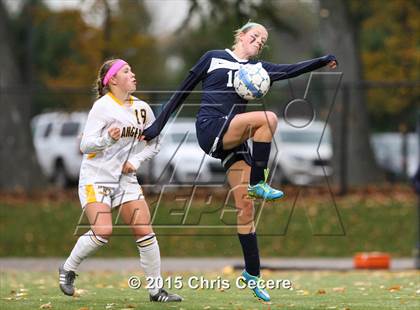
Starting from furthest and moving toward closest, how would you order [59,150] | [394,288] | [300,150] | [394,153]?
[59,150] → [300,150] → [394,153] → [394,288]

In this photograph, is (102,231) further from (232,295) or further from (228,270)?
(228,270)

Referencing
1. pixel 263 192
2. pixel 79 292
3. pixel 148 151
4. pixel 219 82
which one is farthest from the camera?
pixel 79 292

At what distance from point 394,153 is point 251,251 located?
612 inches

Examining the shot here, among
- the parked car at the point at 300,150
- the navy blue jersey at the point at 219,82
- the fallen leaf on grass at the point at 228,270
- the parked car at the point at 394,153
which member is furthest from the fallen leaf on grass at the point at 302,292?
the parked car at the point at 300,150

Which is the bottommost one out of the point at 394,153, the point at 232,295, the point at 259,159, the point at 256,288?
the point at 394,153

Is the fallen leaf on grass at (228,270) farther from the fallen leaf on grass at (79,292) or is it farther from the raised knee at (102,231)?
the raised knee at (102,231)

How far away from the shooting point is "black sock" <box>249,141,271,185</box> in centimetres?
925

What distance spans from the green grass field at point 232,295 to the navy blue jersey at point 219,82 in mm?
1537

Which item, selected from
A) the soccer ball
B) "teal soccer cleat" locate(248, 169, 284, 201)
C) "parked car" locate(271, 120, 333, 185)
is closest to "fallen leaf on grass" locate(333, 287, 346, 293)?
"teal soccer cleat" locate(248, 169, 284, 201)

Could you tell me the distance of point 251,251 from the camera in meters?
9.61

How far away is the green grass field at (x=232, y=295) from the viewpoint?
9.18 metres

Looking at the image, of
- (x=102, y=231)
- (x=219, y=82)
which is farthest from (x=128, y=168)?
(x=219, y=82)

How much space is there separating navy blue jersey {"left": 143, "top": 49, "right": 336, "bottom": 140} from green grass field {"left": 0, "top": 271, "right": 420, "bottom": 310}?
1.54 m

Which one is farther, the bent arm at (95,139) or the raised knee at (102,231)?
the raised knee at (102,231)
